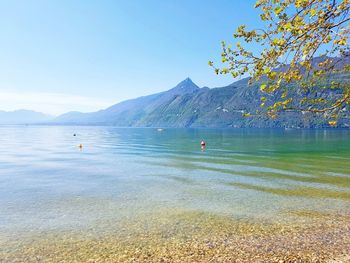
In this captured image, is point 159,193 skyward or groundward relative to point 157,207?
groundward

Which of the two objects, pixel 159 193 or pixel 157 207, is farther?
pixel 159 193

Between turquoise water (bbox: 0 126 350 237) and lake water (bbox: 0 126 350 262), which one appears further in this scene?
turquoise water (bbox: 0 126 350 237)

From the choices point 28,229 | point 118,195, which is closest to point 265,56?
point 28,229

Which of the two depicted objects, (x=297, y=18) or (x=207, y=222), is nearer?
(x=297, y=18)

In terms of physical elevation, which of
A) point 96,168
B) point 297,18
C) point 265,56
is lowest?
point 96,168

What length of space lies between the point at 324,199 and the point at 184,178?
66.2 feet

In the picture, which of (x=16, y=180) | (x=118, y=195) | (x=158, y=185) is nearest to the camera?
(x=118, y=195)

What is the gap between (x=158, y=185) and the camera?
41.6 metres

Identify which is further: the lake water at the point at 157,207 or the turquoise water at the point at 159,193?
the turquoise water at the point at 159,193

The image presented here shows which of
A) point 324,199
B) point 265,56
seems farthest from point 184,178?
point 265,56

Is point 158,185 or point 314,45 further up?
point 314,45

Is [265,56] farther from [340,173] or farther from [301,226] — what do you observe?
[340,173]

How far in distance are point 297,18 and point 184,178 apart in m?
38.0

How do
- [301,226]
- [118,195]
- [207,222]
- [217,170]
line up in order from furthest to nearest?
[217,170]
[118,195]
[207,222]
[301,226]
